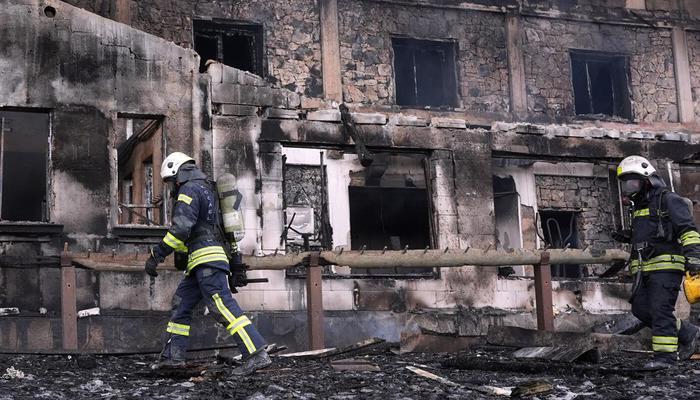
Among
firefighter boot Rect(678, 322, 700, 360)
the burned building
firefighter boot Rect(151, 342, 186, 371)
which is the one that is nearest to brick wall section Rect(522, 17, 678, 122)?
the burned building

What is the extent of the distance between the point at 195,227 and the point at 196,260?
31 centimetres

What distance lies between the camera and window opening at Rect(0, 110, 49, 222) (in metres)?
19.9

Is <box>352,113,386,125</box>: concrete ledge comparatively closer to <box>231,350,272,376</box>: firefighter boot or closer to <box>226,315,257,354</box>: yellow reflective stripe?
<box>226,315,257,354</box>: yellow reflective stripe

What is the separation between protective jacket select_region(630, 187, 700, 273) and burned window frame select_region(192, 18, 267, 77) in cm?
1164

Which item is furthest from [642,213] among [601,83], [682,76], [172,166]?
[682,76]

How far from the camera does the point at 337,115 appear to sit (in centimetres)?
1588

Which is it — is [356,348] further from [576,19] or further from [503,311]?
[576,19]

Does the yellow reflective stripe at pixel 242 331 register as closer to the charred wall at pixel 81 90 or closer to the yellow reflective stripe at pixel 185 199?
the yellow reflective stripe at pixel 185 199

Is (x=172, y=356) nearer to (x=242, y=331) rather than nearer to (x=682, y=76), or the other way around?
(x=242, y=331)

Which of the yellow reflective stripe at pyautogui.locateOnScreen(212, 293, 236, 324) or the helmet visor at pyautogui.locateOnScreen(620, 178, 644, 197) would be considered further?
the helmet visor at pyautogui.locateOnScreen(620, 178, 644, 197)

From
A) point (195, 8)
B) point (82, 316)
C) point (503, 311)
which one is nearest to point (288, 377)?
point (82, 316)

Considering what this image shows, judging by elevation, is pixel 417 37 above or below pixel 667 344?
above

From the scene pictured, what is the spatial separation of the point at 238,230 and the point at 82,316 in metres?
4.61

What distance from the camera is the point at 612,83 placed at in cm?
2439
